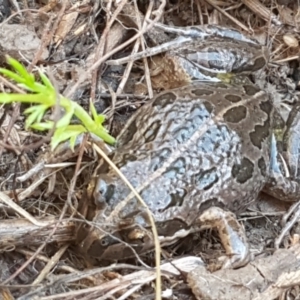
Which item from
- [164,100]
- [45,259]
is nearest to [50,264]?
[45,259]

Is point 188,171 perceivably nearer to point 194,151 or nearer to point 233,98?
point 194,151

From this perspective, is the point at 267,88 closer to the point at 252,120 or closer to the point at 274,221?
the point at 252,120

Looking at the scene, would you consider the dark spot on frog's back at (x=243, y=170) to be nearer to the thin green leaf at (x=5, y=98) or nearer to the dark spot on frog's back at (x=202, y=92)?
the dark spot on frog's back at (x=202, y=92)

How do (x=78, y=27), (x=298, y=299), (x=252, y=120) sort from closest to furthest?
(x=298, y=299) → (x=252, y=120) → (x=78, y=27)

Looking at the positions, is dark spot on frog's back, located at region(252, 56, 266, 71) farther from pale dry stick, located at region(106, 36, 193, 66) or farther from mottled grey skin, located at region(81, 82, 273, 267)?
pale dry stick, located at region(106, 36, 193, 66)

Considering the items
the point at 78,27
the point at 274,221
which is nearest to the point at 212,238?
the point at 274,221
